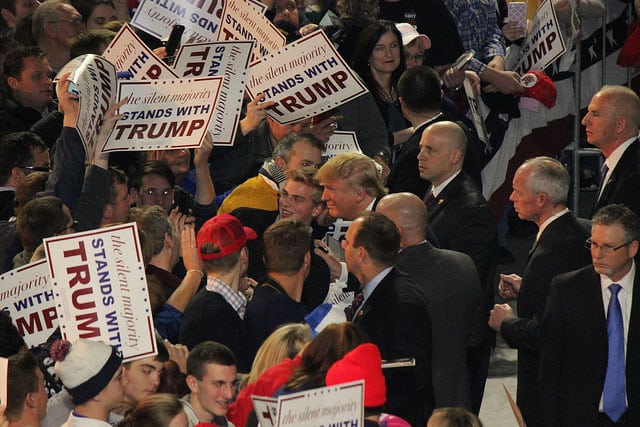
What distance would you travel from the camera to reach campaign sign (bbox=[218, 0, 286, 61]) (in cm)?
1116

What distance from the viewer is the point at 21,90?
1080cm

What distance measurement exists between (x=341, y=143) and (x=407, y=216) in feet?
7.64

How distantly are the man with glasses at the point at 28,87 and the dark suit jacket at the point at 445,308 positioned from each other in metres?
3.01

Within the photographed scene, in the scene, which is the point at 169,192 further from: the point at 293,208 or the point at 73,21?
the point at 73,21

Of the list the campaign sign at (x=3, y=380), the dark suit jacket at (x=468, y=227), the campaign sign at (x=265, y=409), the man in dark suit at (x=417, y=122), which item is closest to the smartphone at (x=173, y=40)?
the man in dark suit at (x=417, y=122)

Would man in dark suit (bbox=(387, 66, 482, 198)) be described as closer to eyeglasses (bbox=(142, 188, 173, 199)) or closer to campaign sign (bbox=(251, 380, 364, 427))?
eyeglasses (bbox=(142, 188, 173, 199))

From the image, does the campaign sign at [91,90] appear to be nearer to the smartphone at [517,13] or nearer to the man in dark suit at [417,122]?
the man in dark suit at [417,122]

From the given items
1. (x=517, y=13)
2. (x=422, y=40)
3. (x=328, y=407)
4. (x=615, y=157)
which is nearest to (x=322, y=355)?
(x=328, y=407)

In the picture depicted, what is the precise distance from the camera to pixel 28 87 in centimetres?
1077

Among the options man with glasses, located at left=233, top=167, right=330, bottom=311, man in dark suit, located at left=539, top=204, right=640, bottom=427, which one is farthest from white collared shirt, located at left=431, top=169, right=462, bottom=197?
man in dark suit, located at left=539, top=204, right=640, bottom=427

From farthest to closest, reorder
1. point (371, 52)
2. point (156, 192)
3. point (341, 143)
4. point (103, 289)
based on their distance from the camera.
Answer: point (371, 52) < point (341, 143) < point (156, 192) < point (103, 289)

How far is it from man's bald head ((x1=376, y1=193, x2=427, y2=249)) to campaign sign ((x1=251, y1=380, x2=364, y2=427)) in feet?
8.65

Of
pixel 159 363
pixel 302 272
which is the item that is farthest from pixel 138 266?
pixel 302 272

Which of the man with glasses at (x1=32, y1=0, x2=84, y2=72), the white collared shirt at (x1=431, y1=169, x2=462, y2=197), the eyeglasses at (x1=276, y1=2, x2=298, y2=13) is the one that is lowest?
the white collared shirt at (x1=431, y1=169, x2=462, y2=197)
